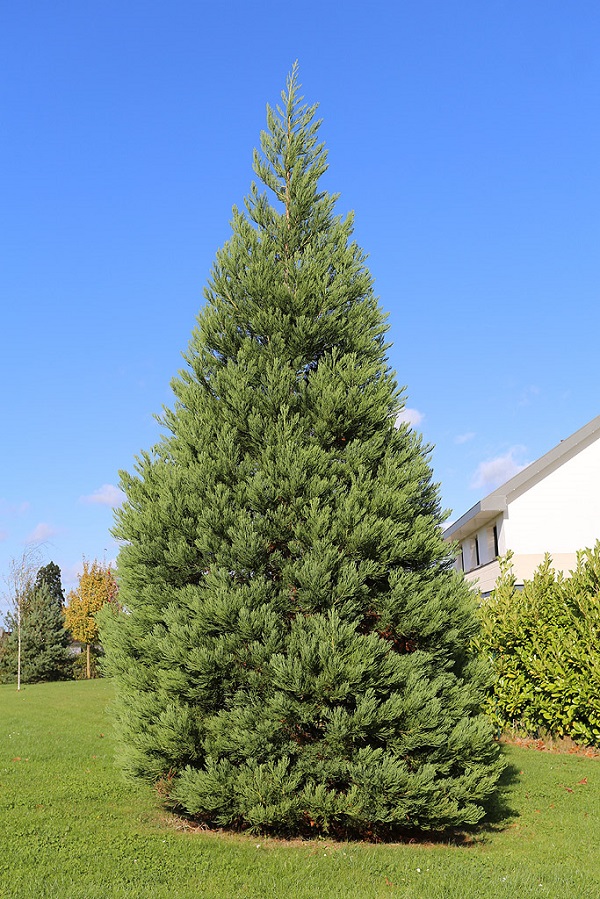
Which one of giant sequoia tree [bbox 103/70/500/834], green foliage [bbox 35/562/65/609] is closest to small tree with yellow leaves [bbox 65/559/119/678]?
green foliage [bbox 35/562/65/609]

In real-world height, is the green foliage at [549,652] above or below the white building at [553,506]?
below

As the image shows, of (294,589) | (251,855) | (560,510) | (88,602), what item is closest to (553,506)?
(560,510)

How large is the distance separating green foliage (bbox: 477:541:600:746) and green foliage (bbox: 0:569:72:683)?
28234 millimetres

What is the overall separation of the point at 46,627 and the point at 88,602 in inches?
90.7

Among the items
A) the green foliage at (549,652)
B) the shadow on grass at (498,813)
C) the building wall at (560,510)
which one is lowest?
the shadow on grass at (498,813)

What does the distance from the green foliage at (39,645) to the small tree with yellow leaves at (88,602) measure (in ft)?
2.42

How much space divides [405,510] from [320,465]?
0.98 meters

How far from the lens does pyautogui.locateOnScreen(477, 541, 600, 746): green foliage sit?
12.6 meters

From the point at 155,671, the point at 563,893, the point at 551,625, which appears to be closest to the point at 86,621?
the point at 551,625

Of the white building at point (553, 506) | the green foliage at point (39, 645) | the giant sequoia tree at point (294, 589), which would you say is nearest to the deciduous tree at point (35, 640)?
the green foliage at point (39, 645)

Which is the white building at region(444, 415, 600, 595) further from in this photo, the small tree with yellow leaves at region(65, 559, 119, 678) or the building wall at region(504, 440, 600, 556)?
the small tree with yellow leaves at region(65, 559, 119, 678)

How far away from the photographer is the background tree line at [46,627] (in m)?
36.2

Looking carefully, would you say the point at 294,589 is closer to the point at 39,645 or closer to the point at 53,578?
the point at 39,645

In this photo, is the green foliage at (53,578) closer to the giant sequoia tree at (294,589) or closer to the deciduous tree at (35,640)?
the deciduous tree at (35,640)
